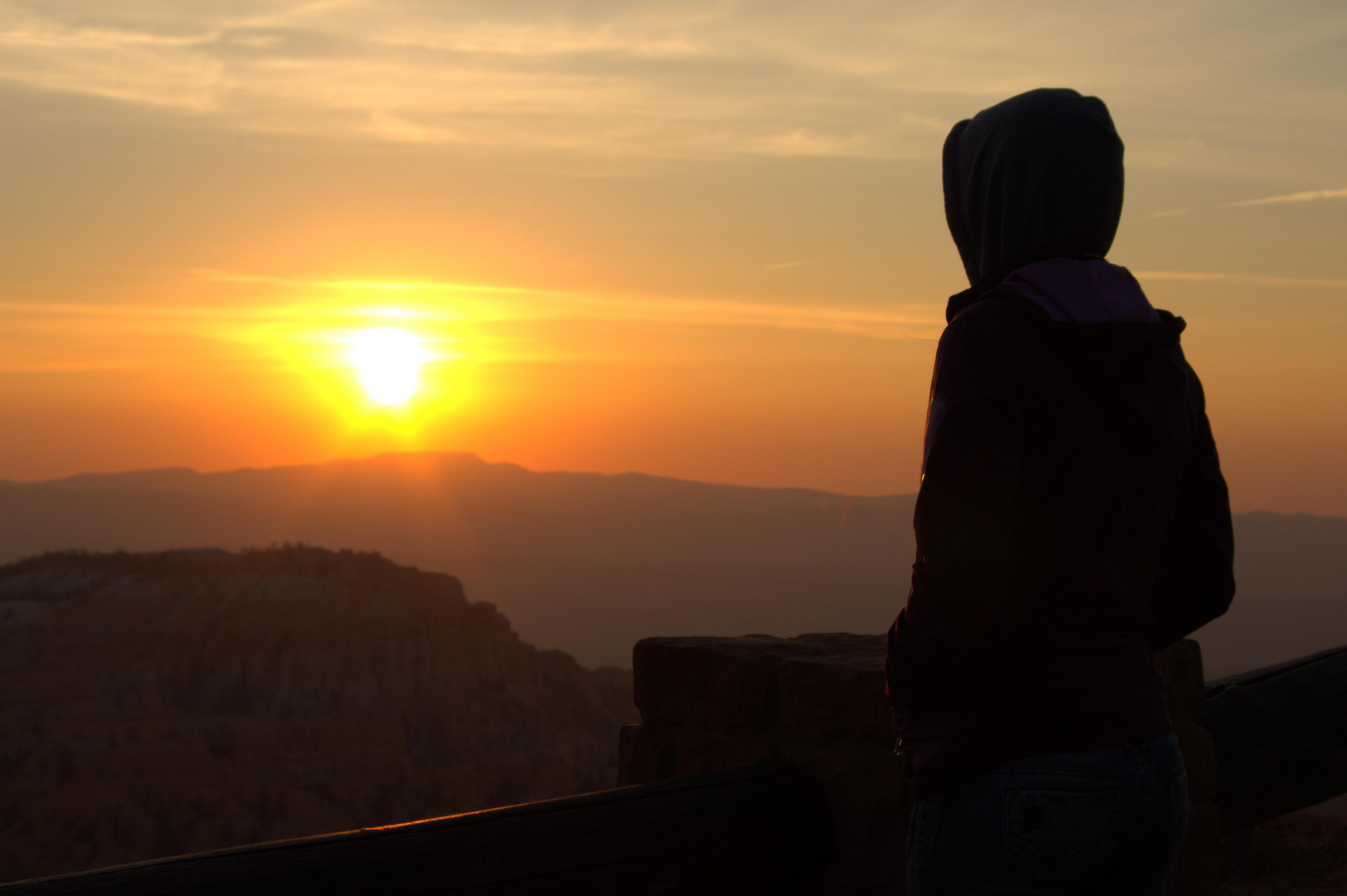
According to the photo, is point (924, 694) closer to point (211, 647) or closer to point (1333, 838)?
point (1333, 838)

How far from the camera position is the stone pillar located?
266 centimetres

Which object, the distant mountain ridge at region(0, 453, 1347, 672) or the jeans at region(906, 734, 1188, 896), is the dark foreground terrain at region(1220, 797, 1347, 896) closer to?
the jeans at region(906, 734, 1188, 896)

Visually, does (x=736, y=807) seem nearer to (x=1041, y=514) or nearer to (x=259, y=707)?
(x=1041, y=514)

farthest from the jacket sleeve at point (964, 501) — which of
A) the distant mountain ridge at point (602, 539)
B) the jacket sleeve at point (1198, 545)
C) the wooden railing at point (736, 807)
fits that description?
the distant mountain ridge at point (602, 539)

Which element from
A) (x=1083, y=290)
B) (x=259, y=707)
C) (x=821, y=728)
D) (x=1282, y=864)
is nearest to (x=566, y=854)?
(x=821, y=728)

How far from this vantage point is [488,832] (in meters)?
2.20

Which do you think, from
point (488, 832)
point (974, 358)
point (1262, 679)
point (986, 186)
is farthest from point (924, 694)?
point (1262, 679)

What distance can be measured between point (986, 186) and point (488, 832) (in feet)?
5.06

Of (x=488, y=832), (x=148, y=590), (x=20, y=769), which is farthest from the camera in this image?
(x=148, y=590)

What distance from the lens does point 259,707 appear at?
98.9 feet

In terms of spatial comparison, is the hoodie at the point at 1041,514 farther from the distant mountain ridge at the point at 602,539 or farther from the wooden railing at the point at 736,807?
the distant mountain ridge at the point at 602,539

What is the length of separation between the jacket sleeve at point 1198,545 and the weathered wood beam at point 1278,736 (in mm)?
1783

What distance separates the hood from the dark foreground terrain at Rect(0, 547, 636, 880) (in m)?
25.3

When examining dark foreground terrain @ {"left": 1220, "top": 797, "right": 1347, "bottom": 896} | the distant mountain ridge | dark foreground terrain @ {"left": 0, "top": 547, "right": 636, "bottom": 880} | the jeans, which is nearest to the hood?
the jeans
